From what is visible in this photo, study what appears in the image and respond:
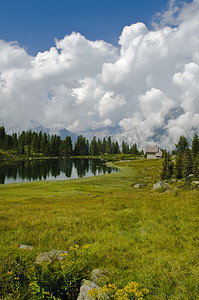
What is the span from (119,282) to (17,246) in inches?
228

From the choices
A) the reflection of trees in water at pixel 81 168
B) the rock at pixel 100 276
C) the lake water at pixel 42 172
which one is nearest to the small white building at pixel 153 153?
the reflection of trees in water at pixel 81 168

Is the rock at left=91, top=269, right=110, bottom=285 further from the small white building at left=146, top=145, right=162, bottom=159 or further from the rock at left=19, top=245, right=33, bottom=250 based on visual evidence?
the small white building at left=146, top=145, right=162, bottom=159

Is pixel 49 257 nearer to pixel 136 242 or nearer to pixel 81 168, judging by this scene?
pixel 136 242

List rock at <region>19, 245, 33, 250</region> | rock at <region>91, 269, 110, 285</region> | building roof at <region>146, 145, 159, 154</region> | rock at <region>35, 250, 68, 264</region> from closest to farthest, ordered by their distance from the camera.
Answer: rock at <region>91, 269, 110, 285</region>
rock at <region>35, 250, 68, 264</region>
rock at <region>19, 245, 33, 250</region>
building roof at <region>146, 145, 159, 154</region>

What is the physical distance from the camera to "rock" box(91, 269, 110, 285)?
5809mm

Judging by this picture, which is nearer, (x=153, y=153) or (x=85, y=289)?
(x=85, y=289)

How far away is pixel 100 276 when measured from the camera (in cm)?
609

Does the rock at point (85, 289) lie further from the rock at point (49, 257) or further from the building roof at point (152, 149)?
the building roof at point (152, 149)

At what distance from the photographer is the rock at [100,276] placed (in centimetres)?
581

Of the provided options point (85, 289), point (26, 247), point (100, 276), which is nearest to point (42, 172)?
point (26, 247)

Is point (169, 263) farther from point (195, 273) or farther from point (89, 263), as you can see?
point (89, 263)

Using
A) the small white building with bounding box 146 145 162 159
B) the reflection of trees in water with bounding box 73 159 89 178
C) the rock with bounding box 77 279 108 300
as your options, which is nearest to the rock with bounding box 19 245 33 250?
the rock with bounding box 77 279 108 300

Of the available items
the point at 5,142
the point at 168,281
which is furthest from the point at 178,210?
the point at 5,142

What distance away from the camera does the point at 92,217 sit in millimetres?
13539
